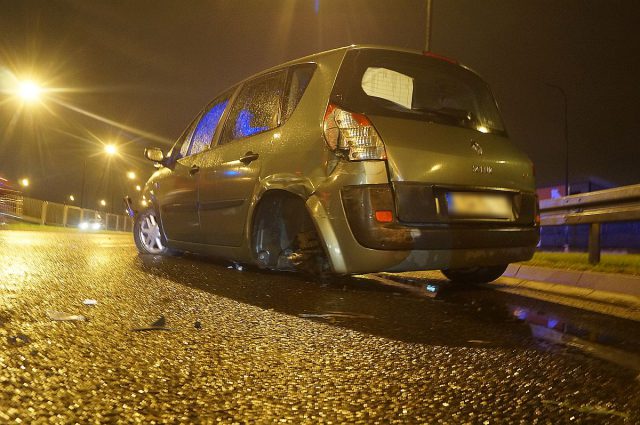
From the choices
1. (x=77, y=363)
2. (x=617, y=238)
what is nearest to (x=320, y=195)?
(x=77, y=363)

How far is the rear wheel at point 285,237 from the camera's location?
420 centimetres

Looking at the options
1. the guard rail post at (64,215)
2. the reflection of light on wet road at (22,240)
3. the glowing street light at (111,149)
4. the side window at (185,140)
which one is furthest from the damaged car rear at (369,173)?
the glowing street light at (111,149)

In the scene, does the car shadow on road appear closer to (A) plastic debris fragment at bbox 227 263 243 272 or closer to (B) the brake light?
(A) plastic debris fragment at bbox 227 263 243 272

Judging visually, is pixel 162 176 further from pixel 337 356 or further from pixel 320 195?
pixel 337 356

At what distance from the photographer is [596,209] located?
19.6 ft

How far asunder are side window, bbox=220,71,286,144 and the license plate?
5.58ft

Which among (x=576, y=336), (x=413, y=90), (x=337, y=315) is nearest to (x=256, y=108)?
(x=413, y=90)

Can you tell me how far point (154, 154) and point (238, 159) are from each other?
222 centimetres

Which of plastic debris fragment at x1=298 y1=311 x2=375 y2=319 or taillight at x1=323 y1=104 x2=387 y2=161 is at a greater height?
taillight at x1=323 y1=104 x2=387 y2=161

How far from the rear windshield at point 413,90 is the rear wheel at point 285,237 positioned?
100 cm

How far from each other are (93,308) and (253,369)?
146 cm

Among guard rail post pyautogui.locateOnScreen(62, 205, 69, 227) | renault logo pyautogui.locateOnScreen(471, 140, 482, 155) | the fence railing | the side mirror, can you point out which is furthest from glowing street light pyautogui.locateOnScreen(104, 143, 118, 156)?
renault logo pyautogui.locateOnScreen(471, 140, 482, 155)

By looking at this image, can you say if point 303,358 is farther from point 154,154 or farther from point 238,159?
point 154,154

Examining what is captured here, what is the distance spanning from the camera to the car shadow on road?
2729mm
